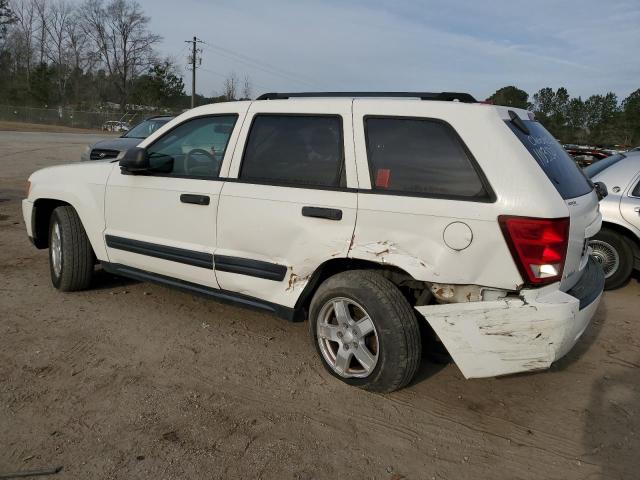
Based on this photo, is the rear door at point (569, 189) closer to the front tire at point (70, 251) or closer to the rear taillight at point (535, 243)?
the rear taillight at point (535, 243)

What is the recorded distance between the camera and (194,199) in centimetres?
378

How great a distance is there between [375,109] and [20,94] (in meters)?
67.0

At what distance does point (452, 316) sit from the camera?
114 inches

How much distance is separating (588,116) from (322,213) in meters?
36.2

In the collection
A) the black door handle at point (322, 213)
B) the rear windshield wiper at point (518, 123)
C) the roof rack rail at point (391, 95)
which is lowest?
the black door handle at point (322, 213)

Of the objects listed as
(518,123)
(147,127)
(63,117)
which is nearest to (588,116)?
(147,127)

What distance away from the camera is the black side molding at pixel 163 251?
3815 mm

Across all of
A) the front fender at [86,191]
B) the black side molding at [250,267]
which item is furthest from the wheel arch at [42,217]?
the black side molding at [250,267]

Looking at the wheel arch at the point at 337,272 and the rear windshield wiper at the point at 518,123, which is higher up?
the rear windshield wiper at the point at 518,123

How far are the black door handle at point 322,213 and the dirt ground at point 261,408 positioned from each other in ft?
3.58

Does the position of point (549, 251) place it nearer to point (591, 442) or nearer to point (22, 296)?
point (591, 442)

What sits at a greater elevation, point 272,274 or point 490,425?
point 272,274

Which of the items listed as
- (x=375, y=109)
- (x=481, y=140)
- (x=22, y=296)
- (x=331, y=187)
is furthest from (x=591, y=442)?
(x=22, y=296)

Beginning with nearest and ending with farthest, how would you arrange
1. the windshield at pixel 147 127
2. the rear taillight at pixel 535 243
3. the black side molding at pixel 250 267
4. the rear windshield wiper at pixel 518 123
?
the rear taillight at pixel 535 243 → the rear windshield wiper at pixel 518 123 → the black side molding at pixel 250 267 → the windshield at pixel 147 127
